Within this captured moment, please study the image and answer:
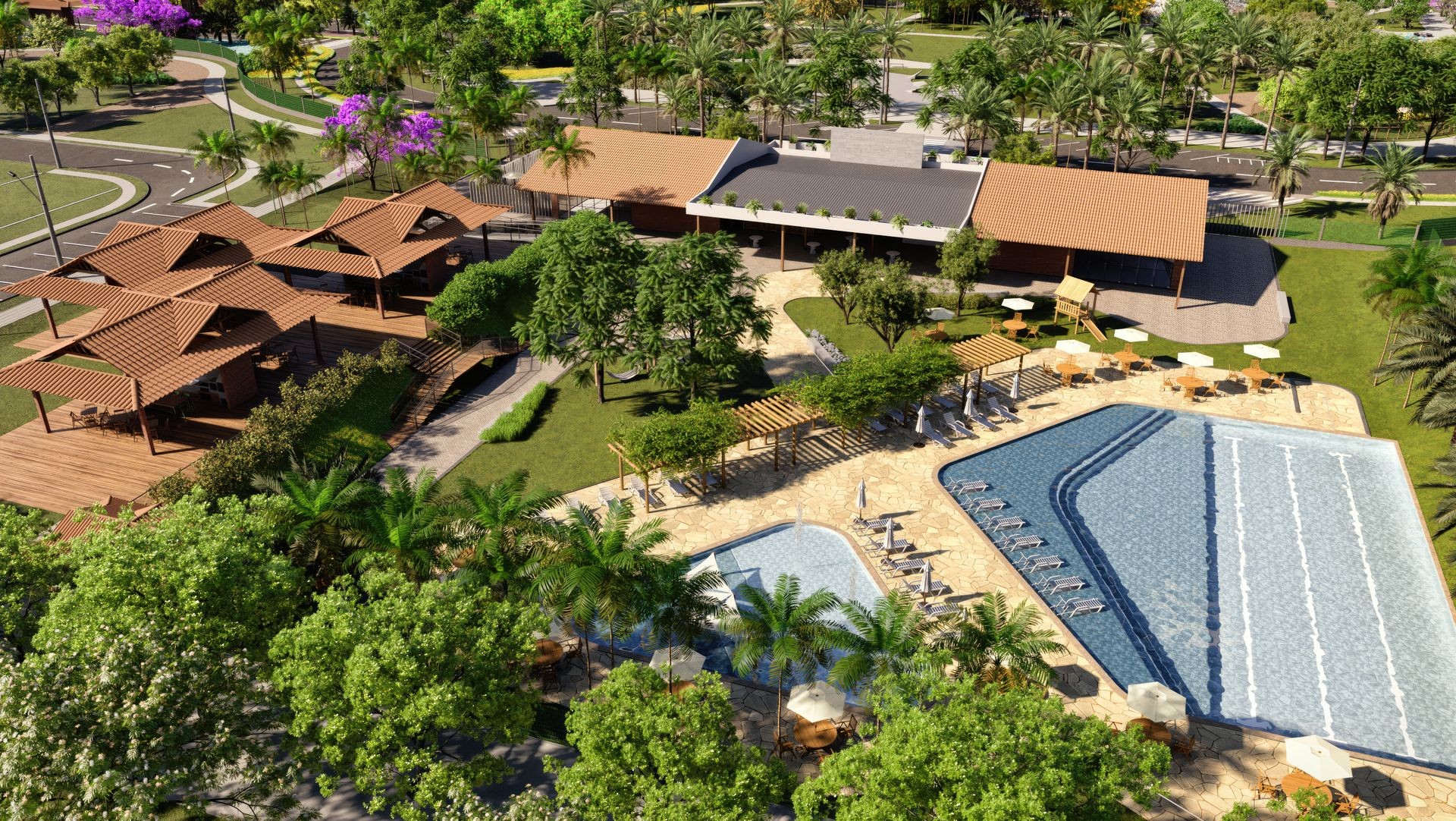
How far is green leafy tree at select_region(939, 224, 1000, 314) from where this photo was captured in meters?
49.7

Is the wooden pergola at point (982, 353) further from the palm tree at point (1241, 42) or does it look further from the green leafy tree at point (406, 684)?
the palm tree at point (1241, 42)

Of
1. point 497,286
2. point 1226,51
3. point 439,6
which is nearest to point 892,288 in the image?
point 497,286

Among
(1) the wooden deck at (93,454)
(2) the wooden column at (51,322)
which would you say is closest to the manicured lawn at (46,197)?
(2) the wooden column at (51,322)

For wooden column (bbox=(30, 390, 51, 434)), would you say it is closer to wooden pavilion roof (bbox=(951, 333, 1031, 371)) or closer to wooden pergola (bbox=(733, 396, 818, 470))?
wooden pergola (bbox=(733, 396, 818, 470))

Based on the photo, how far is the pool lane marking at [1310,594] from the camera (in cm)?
2900

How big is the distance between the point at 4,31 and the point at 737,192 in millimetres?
83107

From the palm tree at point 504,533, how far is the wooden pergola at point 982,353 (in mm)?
20079

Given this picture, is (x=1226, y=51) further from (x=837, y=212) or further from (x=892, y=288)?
(x=892, y=288)

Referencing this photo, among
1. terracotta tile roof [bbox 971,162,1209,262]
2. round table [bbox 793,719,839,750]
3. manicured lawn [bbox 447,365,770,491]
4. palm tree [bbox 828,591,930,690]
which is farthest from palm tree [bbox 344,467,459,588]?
terracotta tile roof [bbox 971,162,1209,262]

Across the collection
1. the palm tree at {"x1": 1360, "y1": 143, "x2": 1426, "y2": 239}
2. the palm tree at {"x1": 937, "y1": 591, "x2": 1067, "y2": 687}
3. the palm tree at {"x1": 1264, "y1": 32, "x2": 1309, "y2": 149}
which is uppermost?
the palm tree at {"x1": 1264, "y1": 32, "x2": 1309, "y2": 149}

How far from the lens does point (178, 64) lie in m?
108

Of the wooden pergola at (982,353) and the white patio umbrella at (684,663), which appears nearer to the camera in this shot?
the white patio umbrella at (684,663)

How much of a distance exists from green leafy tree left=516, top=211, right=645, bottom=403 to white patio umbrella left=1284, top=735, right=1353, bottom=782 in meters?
26.9

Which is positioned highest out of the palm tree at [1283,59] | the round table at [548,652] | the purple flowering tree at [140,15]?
the purple flowering tree at [140,15]
